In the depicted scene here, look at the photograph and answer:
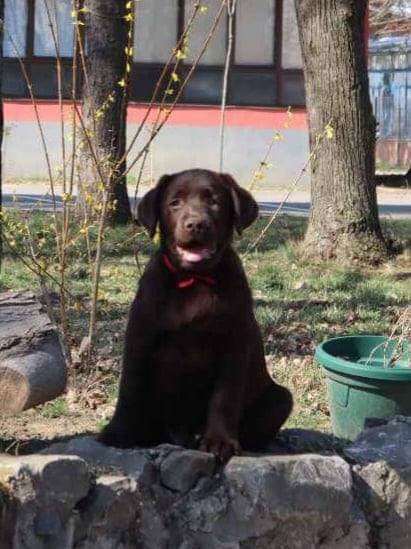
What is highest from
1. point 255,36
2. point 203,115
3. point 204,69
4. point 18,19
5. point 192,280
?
point 18,19

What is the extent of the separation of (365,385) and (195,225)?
6.25 ft

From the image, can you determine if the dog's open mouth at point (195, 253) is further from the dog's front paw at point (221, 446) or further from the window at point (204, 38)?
the window at point (204, 38)

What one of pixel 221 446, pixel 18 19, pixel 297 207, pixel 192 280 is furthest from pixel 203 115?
pixel 221 446

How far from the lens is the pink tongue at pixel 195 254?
3863mm

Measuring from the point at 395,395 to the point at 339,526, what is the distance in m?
1.60

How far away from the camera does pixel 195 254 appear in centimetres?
387

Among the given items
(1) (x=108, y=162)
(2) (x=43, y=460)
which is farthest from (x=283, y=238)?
(2) (x=43, y=460)

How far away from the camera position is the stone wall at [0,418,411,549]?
349 centimetres

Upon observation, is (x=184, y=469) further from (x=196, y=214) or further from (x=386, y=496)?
(x=196, y=214)

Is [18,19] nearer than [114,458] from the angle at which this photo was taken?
No

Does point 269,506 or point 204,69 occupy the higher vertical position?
point 204,69

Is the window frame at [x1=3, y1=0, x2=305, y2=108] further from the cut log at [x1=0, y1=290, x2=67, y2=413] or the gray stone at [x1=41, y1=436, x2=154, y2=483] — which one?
the gray stone at [x1=41, y1=436, x2=154, y2=483]

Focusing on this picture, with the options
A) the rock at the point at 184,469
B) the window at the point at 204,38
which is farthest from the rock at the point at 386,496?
the window at the point at 204,38

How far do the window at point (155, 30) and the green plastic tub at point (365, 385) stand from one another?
18.0 m
